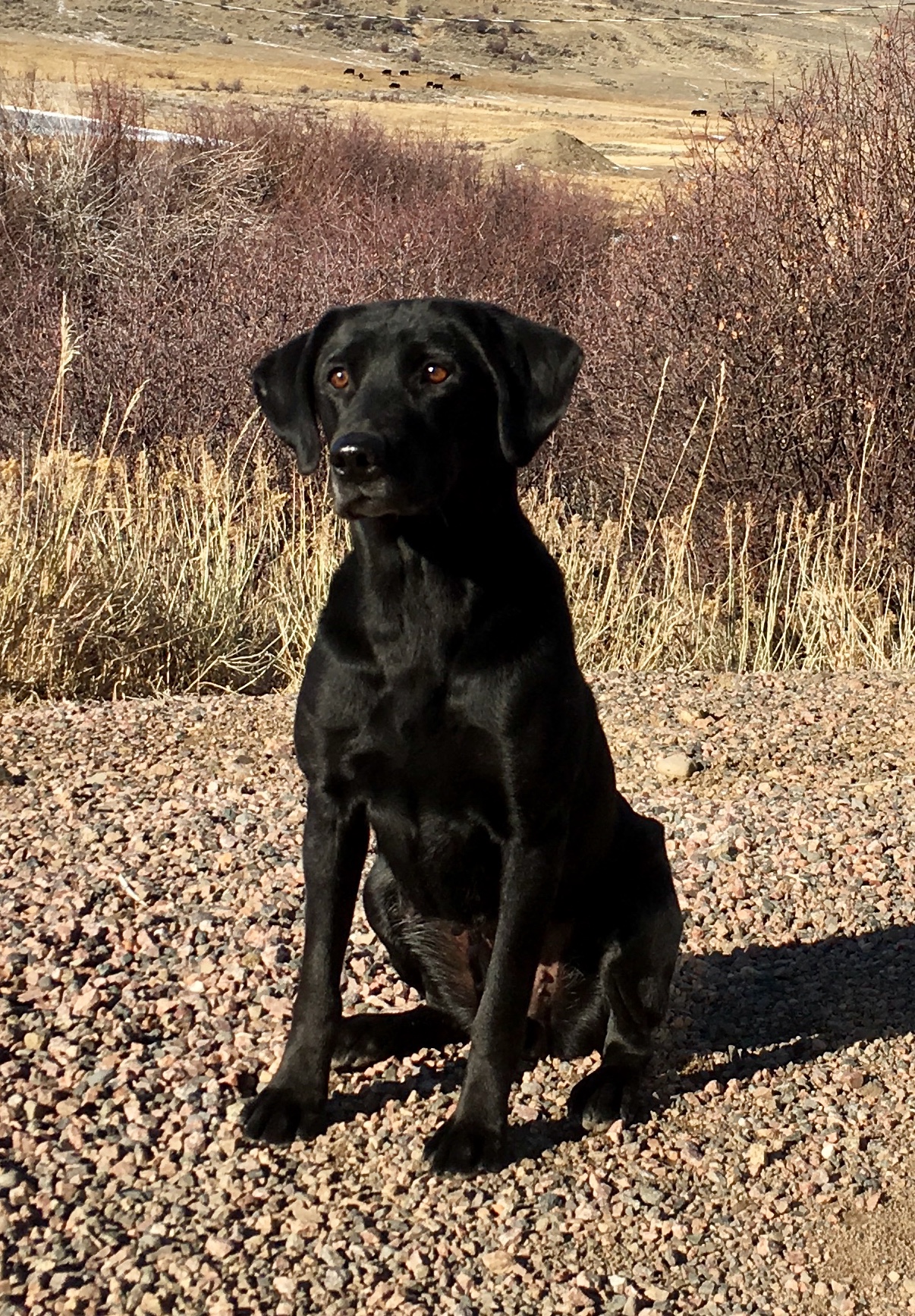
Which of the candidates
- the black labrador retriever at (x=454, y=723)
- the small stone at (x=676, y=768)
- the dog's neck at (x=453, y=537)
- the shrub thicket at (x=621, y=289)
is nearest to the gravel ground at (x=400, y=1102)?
the black labrador retriever at (x=454, y=723)

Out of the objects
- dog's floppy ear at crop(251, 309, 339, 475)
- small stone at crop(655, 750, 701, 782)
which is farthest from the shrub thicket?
dog's floppy ear at crop(251, 309, 339, 475)

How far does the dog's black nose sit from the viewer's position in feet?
9.46

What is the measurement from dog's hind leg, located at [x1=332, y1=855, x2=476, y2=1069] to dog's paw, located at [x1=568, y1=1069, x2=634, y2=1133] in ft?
0.94

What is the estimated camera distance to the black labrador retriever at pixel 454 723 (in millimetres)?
2969

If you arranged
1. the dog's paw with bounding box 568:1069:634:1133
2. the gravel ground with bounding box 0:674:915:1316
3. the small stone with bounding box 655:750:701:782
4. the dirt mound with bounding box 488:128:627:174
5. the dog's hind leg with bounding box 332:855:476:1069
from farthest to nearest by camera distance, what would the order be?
1. the dirt mound with bounding box 488:128:627:174
2. the small stone with bounding box 655:750:701:782
3. the dog's hind leg with bounding box 332:855:476:1069
4. the dog's paw with bounding box 568:1069:634:1133
5. the gravel ground with bounding box 0:674:915:1316

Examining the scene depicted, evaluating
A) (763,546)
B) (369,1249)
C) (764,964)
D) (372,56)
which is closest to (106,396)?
(763,546)

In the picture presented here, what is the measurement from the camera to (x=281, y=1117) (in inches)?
122

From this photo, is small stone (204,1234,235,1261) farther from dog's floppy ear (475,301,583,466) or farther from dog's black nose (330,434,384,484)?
dog's floppy ear (475,301,583,466)

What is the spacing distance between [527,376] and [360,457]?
45 centimetres

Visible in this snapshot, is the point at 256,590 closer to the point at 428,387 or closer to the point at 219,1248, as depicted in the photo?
the point at 428,387

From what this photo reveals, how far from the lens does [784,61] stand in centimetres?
10375

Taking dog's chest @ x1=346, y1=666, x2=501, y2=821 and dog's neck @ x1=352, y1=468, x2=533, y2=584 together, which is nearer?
dog's chest @ x1=346, y1=666, x2=501, y2=821

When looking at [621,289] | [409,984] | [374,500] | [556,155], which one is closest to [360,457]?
[374,500]

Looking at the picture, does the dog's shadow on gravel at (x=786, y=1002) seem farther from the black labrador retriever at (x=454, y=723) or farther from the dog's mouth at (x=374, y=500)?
the dog's mouth at (x=374, y=500)
